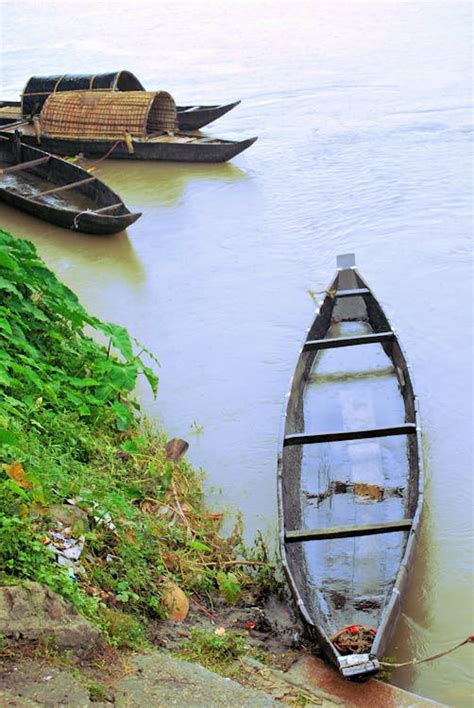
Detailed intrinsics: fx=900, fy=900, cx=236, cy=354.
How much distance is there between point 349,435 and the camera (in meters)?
5.39

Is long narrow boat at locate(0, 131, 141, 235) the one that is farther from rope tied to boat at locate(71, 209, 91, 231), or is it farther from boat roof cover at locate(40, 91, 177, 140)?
boat roof cover at locate(40, 91, 177, 140)

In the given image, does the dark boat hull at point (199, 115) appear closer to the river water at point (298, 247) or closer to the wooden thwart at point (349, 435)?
the river water at point (298, 247)

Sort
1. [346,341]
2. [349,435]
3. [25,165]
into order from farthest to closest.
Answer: [25,165] → [346,341] → [349,435]

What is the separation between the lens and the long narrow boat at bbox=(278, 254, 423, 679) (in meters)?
4.27

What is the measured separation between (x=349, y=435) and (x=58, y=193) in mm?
7288

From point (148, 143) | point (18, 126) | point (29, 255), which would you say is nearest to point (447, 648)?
point (29, 255)

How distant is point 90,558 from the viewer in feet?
14.1

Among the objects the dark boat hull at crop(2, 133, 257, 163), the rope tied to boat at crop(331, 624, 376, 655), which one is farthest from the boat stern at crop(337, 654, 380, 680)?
the dark boat hull at crop(2, 133, 257, 163)

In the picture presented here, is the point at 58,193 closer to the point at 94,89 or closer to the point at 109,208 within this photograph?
the point at 109,208

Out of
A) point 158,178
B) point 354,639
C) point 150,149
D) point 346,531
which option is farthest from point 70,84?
point 354,639

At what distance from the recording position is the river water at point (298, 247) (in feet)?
19.0

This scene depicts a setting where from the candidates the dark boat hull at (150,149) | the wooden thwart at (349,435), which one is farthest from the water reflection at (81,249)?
the wooden thwart at (349,435)

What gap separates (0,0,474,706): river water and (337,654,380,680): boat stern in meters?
0.61

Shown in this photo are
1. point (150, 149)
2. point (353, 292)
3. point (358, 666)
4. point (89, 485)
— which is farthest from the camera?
point (150, 149)
